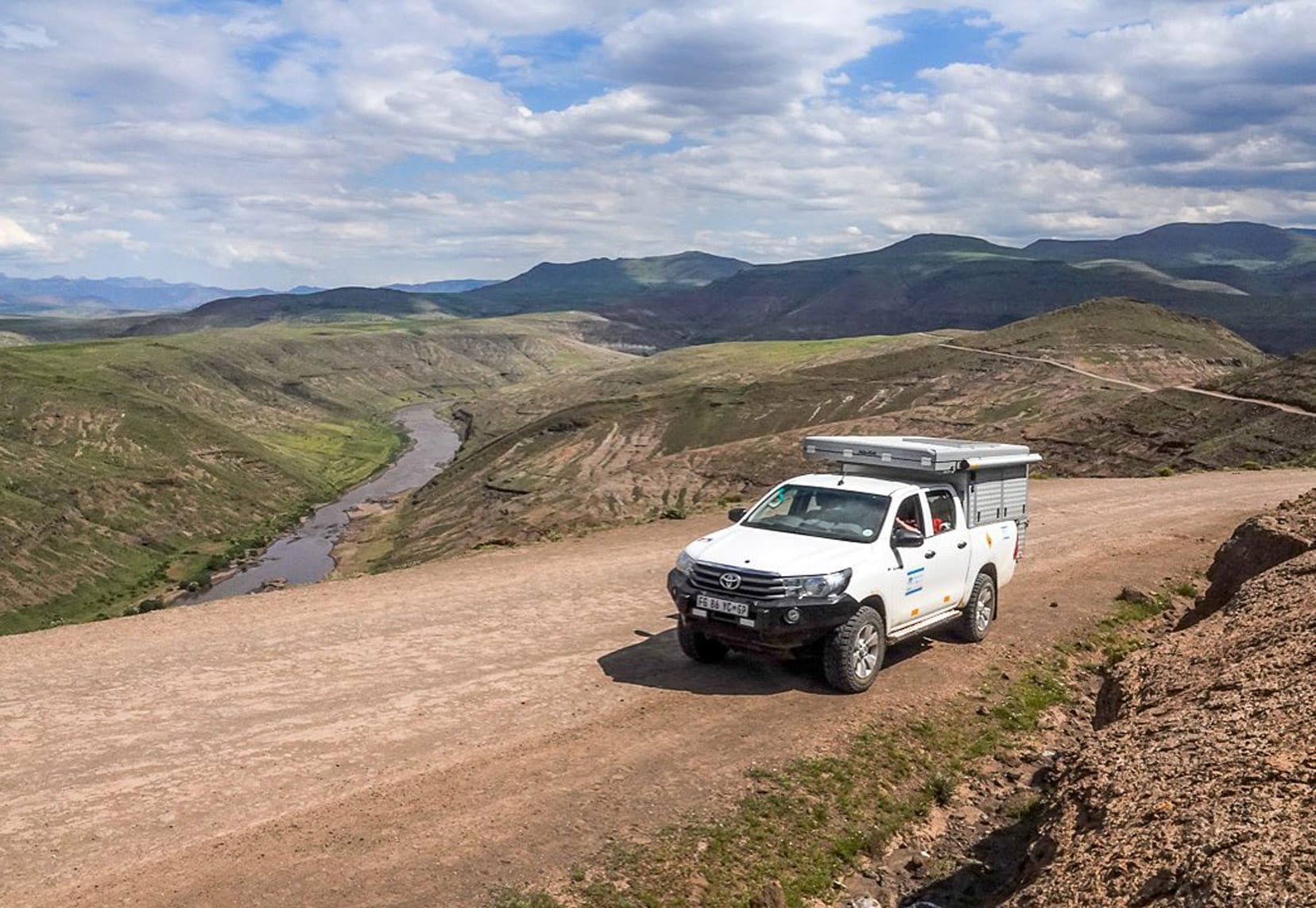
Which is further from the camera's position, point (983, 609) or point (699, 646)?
point (983, 609)

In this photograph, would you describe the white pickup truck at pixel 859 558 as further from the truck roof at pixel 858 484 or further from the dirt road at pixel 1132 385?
the dirt road at pixel 1132 385

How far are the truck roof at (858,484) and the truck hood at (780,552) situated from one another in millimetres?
1089

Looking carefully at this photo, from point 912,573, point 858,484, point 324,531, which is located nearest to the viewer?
point 912,573

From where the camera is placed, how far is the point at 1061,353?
10894 centimetres

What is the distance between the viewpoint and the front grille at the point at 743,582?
11062 mm

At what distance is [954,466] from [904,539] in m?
2.06

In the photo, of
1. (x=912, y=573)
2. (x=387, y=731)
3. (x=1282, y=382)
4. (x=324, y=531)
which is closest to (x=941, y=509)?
(x=912, y=573)

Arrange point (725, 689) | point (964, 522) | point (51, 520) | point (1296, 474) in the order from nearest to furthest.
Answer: point (725, 689) → point (964, 522) → point (1296, 474) → point (51, 520)

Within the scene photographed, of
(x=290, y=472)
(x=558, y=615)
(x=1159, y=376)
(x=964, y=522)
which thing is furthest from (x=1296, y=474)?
(x=290, y=472)

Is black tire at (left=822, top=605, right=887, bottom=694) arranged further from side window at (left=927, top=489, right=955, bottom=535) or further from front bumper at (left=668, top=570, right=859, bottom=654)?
side window at (left=927, top=489, right=955, bottom=535)

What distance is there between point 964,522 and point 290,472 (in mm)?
130853

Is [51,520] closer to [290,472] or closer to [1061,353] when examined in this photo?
[290,472]

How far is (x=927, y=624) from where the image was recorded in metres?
13.0

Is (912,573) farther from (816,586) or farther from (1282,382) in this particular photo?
(1282,382)
